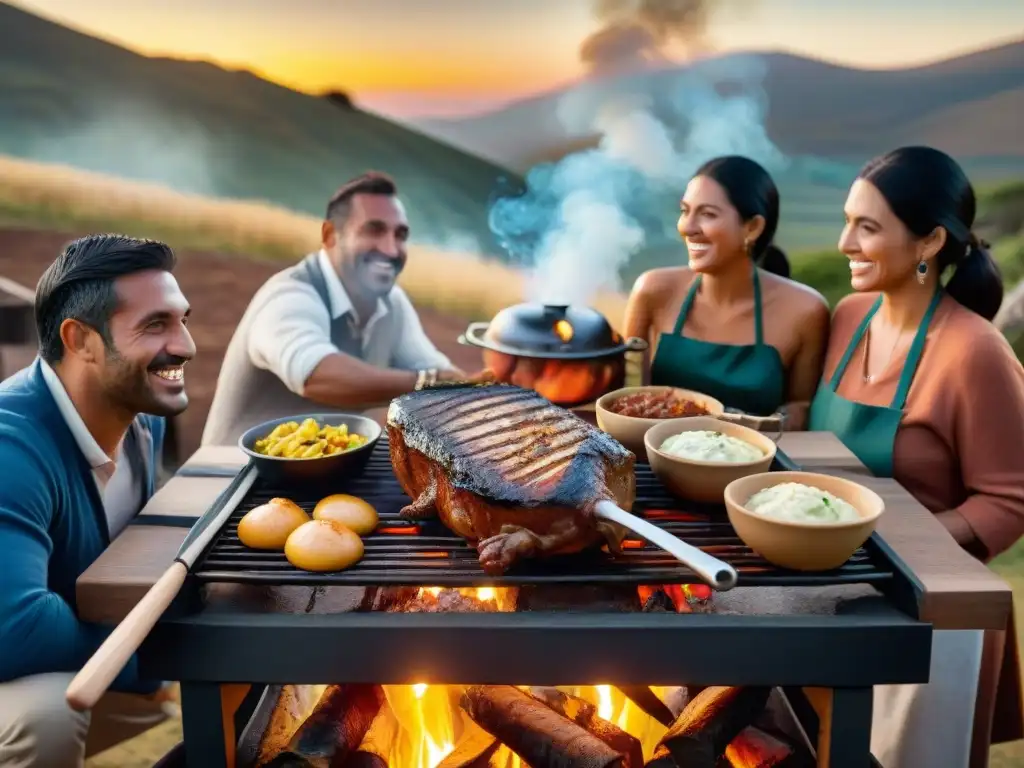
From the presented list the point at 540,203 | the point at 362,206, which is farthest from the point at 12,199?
the point at 540,203

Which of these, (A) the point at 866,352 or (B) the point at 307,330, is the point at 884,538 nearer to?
(A) the point at 866,352

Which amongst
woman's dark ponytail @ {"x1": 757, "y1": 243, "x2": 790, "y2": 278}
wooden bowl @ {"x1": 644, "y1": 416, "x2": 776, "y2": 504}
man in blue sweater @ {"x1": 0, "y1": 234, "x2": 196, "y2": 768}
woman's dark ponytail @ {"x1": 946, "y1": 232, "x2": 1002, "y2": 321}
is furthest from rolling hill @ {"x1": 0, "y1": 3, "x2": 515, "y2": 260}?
wooden bowl @ {"x1": 644, "y1": 416, "x2": 776, "y2": 504}

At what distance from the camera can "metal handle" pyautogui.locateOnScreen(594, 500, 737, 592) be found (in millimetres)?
1727

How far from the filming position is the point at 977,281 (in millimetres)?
3230

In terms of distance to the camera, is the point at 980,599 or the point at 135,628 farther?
the point at 980,599

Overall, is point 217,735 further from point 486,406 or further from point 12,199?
point 12,199

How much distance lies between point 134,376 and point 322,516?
822mm

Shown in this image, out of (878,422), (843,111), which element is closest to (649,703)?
(878,422)

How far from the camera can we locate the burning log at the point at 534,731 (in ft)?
7.47

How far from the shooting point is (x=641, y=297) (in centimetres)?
425

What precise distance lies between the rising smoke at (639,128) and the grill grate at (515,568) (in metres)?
4.05

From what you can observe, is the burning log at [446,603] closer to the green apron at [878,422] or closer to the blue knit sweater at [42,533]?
the blue knit sweater at [42,533]

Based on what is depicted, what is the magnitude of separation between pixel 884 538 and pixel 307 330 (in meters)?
3.26

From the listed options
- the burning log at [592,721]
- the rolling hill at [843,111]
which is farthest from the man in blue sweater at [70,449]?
the rolling hill at [843,111]
